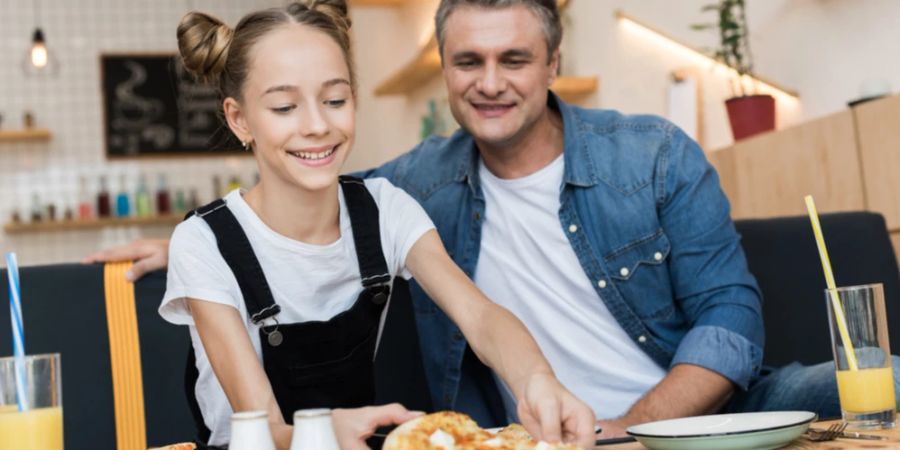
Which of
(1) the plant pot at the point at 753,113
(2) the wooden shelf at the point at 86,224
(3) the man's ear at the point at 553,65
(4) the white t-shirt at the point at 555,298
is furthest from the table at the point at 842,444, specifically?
(2) the wooden shelf at the point at 86,224

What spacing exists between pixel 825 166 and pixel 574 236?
1.06 meters

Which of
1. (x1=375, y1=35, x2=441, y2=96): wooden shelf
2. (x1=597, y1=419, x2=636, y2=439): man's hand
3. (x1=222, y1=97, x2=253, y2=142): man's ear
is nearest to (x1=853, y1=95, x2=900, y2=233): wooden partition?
(x1=597, y1=419, x2=636, y2=439): man's hand

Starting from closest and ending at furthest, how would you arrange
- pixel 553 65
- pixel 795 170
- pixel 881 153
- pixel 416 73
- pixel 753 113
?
pixel 553 65
pixel 881 153
pixel 795 170
pixel 753 113
pixel 416 73

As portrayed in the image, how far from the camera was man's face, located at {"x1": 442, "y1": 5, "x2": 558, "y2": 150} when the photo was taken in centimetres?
202

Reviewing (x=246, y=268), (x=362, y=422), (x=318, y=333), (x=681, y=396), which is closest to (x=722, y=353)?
(x=681, y=396)

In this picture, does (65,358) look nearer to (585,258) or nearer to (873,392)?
(585,258)

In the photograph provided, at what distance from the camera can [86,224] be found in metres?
6.23

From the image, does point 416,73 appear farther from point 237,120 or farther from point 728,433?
point 728,433

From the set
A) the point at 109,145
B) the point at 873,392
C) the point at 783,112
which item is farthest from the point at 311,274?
the point at 109,145

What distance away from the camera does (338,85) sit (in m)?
1.50

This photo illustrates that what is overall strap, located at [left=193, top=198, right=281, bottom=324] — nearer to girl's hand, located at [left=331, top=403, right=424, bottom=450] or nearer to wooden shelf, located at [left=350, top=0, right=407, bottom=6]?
girl's hand, located at [left=331, top=403, right=424, bottom=450]

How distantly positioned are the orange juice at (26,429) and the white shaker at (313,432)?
1.09 feet

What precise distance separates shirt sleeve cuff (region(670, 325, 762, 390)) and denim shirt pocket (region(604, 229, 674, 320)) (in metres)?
0.13

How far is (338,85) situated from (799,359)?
1286mm
